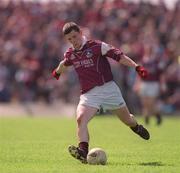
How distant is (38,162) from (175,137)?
21.8 ft

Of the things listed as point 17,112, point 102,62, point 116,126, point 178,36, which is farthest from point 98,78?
point 178,36

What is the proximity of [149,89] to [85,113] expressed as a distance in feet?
41.1

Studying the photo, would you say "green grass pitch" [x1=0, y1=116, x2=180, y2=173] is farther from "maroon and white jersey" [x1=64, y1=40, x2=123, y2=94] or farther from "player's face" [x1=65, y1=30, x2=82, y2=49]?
"player's face" [x1=65, y1=30, x2=82, y2=49]

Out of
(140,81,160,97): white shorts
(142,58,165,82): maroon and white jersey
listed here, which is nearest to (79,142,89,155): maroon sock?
(142,58,165,82): maroon and white jersey

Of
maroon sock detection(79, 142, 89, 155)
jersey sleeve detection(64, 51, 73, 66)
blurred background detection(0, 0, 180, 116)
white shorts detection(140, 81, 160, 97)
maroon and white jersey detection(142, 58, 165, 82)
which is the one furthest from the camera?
blurred background detection(0, 0, 180, 116)

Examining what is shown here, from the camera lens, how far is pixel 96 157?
1174 centimetres

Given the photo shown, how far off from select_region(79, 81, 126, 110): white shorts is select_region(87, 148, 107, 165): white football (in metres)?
1.01

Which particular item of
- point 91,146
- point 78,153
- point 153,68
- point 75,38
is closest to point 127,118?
point 78,153

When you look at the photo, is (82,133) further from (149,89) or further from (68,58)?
(149,89)

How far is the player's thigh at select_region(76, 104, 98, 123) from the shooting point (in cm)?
1234

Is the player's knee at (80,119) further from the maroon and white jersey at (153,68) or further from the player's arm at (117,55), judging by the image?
the maroon and white jersey at (153,68)

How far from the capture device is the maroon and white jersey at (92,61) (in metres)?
12.6

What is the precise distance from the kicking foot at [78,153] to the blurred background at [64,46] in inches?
626

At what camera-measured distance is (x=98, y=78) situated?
1262 centimetres
